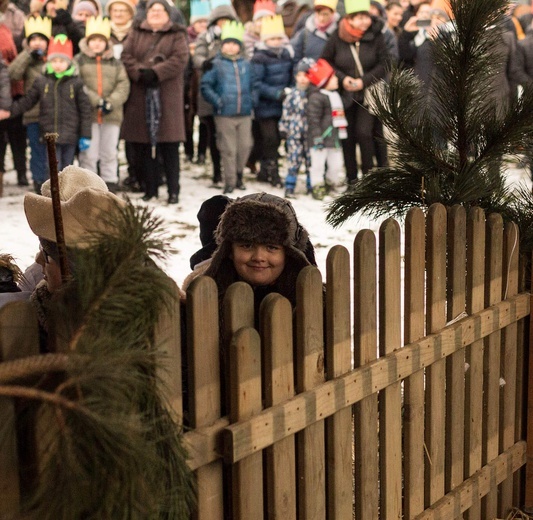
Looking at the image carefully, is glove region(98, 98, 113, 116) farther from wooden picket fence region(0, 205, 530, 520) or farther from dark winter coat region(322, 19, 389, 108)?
wooden picket fence region(0, 205, 530, 520)

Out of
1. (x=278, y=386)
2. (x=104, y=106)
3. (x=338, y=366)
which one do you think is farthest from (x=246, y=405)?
(x=104, y=106)

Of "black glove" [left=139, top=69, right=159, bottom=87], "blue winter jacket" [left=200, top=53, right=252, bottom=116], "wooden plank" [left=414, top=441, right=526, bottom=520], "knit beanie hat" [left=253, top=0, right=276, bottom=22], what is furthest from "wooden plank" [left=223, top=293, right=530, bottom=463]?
"knit beanie hat" [left=253, top=0, right=276, bottom=22]

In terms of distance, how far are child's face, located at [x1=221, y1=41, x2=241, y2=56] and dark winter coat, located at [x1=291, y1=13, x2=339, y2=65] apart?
3.09 feet

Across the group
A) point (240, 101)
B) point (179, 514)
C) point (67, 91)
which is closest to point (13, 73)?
point (67, 91)

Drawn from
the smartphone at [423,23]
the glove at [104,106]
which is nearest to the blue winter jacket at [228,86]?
the glove at [104,106]

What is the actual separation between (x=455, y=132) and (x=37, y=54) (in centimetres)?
709

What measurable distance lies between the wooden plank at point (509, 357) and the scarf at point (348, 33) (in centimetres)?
666

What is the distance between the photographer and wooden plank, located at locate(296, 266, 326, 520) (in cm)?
245

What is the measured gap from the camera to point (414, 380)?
298 cm

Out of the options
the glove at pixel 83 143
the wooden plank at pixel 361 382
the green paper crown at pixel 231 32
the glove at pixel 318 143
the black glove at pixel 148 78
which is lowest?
the wooden plank at pixel 361 382

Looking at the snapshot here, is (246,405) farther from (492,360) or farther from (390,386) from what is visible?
(492,360)

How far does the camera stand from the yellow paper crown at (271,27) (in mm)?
10398

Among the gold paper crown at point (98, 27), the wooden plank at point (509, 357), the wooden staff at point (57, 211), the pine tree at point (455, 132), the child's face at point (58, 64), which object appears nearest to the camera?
the wooden staff at point (57, 211)

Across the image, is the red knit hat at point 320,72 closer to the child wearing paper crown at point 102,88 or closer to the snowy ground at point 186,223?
the snowy ground at point 186,223
